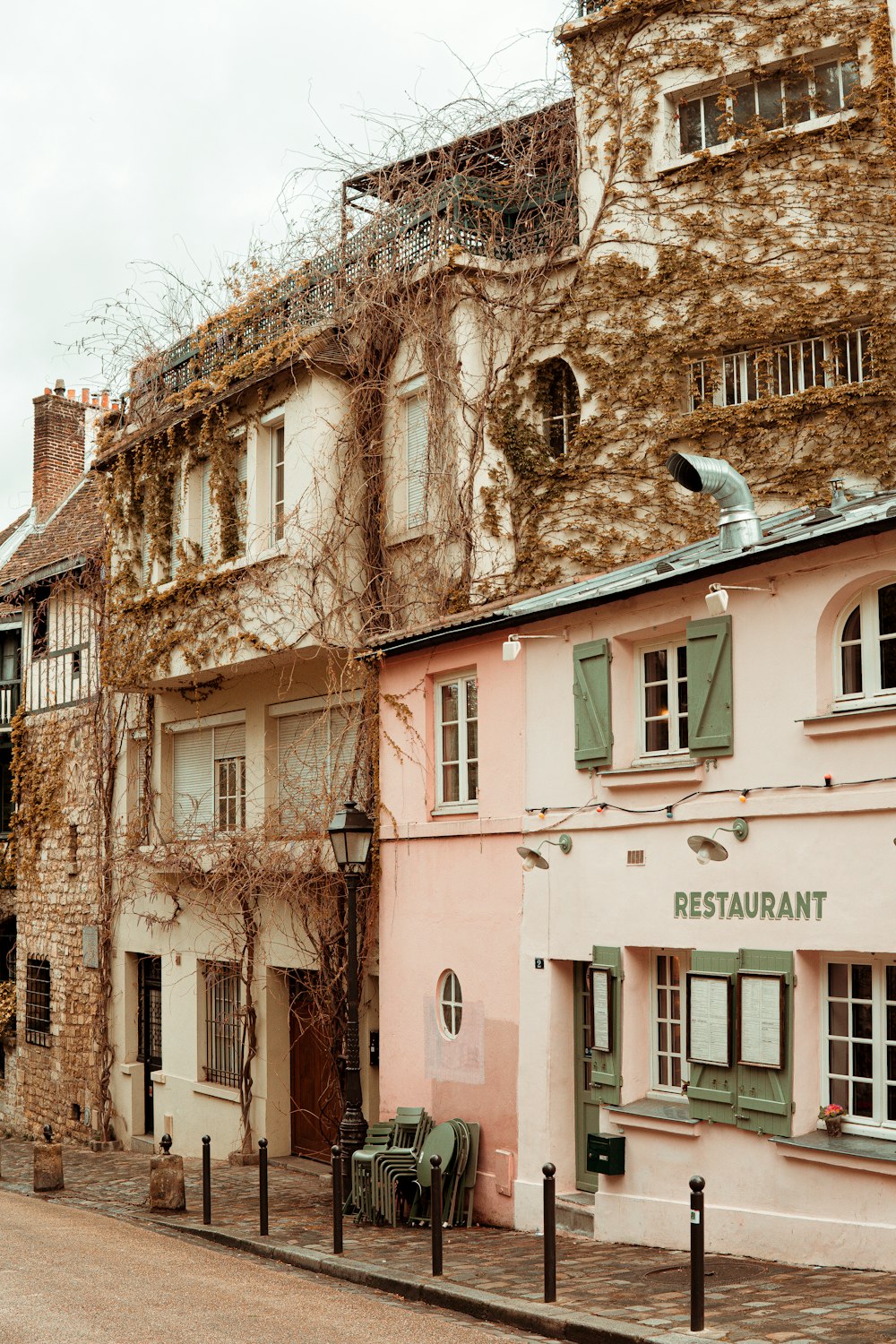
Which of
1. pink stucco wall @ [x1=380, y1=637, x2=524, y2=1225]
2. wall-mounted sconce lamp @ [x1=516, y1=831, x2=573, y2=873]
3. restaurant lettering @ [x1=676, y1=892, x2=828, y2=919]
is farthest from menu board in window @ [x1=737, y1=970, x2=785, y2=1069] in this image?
pink stucco wall @ [x1=380, y1=637, x2=524, y2=1225]

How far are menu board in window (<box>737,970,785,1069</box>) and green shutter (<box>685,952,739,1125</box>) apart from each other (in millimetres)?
106

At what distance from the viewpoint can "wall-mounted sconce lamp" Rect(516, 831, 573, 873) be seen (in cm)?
1209

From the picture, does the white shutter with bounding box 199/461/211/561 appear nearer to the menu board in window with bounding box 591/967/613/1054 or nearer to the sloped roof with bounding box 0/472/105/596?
the sloped roof with bounding box 0/472/105/596

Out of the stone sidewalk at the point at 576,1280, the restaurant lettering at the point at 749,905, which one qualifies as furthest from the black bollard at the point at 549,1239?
the restaurant lettering at the point at 749,905

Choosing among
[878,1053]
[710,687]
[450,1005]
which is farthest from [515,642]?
[878,1053]

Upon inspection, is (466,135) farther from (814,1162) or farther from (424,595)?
(814,1162)

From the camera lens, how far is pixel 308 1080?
57.9 feet

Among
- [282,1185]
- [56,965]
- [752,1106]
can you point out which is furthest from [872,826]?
[56,965]

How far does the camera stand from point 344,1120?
13031mm

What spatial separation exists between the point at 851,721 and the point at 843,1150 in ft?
8.99

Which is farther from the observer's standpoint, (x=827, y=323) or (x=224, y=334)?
(x=224, y=334)

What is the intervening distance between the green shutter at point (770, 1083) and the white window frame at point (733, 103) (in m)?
8.79

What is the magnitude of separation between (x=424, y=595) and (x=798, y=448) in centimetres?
424

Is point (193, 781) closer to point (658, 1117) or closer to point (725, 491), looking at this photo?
point (725, 491)
